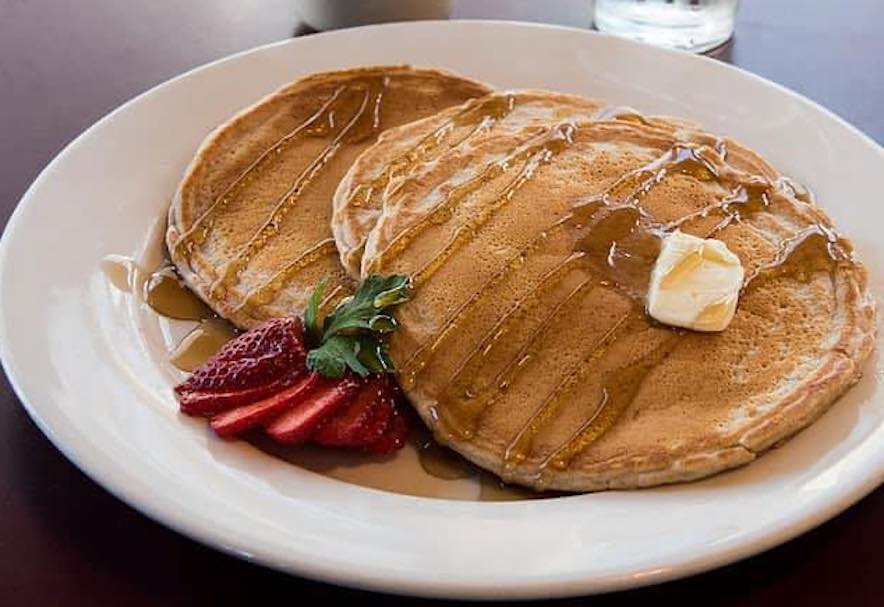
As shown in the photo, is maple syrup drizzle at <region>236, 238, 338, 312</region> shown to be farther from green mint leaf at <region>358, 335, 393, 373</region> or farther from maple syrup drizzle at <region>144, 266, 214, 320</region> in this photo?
green mint leaf at <region>358, 335, 393, 373</region>

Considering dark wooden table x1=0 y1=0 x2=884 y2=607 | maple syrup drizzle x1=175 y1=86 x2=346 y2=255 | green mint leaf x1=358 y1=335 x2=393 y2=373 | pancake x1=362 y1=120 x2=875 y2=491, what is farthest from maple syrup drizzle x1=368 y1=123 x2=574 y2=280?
dark wooden table x1=0 y1=0 x2=884 y2=607

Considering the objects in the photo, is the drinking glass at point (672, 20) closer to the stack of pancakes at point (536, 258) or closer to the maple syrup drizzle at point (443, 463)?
the stack of pancakes at point (536, 258)

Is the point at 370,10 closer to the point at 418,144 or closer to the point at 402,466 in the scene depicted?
the point at 418,144

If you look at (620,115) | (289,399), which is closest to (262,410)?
(289,399)

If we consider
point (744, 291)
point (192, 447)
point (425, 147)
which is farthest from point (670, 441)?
point (425, 147)

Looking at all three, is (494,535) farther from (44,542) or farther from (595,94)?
(595,94)

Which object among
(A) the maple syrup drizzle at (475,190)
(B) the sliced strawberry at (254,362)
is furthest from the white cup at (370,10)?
(B) the sliced strawberry at (254,362)
